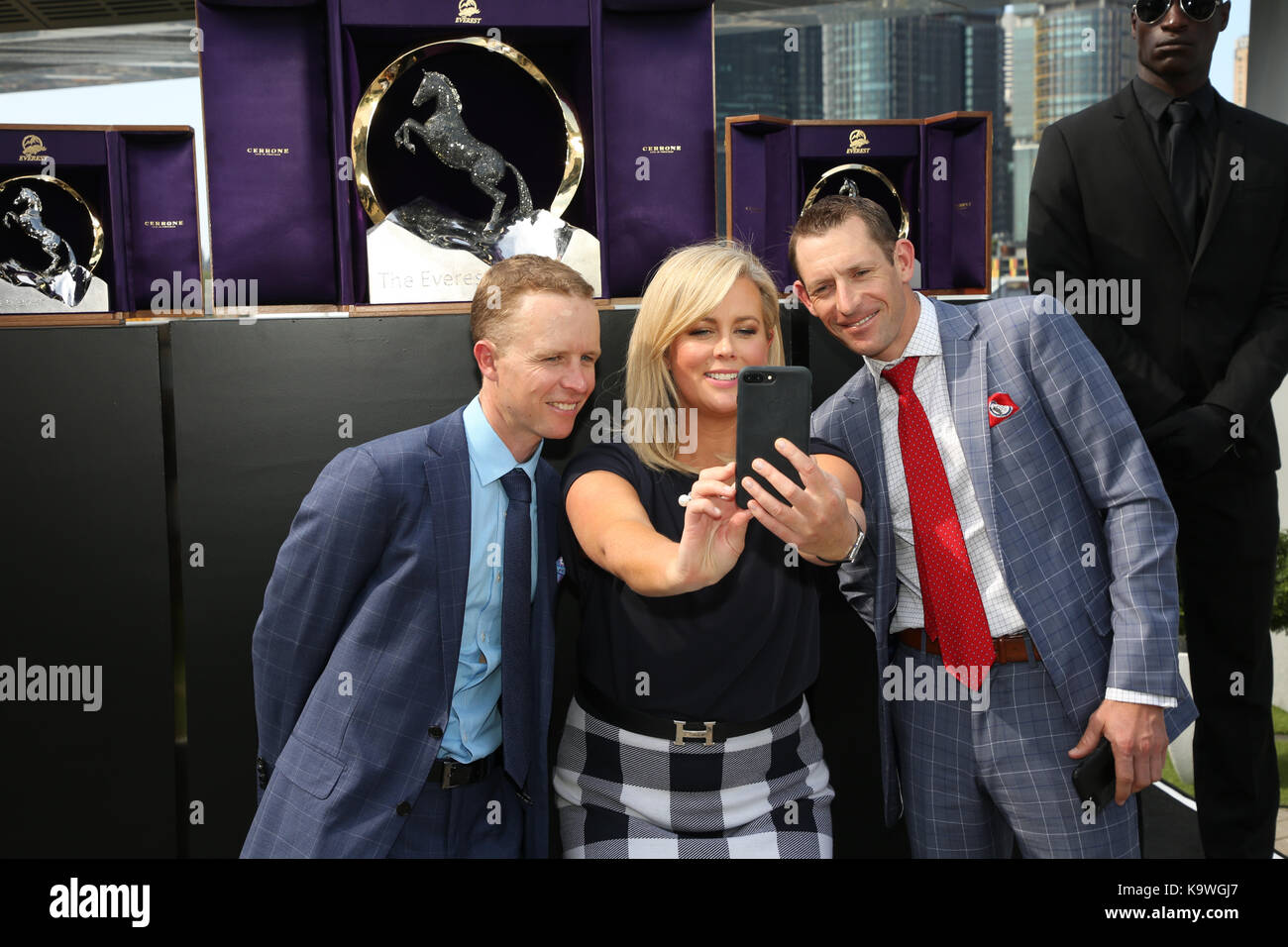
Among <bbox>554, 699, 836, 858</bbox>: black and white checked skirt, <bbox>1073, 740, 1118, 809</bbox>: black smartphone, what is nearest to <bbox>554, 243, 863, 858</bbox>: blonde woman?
<bbox>554, 699, 836, 858</bbox>: black and white checked skirt

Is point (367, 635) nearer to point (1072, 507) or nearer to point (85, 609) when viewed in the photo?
point (85, 609)

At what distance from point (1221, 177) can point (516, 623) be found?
1.71 meters

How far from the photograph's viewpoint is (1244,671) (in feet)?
7.10

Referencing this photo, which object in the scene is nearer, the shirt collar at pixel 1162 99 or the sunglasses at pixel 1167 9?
the sunglasses at pixel 1167 9

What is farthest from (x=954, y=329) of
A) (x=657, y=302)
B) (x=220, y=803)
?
(x=220, y=803)

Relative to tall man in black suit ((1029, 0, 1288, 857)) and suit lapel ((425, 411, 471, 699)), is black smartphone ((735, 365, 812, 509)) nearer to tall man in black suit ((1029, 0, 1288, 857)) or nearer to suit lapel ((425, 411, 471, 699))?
suit lapel ((425, 411, 471, 699))

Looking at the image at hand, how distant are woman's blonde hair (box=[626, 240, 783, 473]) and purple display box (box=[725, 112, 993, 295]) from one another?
495mm

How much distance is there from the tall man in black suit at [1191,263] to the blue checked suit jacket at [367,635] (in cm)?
137

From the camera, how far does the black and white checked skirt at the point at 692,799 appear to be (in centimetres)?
153

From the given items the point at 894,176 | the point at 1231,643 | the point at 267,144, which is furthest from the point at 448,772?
the point at 1231,643

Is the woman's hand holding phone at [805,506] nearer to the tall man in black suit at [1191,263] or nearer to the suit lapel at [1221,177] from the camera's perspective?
the tall man in black suit at [1191,263]

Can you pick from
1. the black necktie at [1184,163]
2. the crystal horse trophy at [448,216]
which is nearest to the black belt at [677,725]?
the crystal horse trophy at [448,216]

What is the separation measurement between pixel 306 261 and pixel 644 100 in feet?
2.45
